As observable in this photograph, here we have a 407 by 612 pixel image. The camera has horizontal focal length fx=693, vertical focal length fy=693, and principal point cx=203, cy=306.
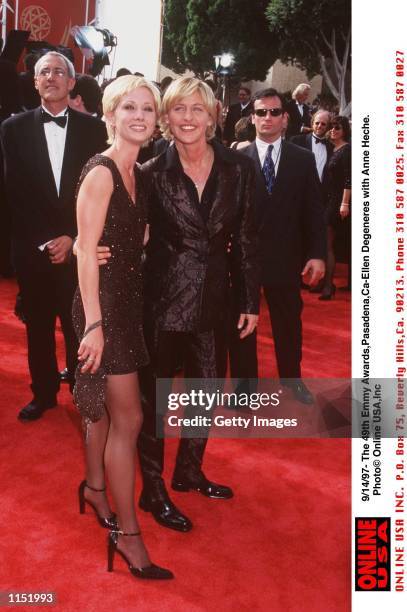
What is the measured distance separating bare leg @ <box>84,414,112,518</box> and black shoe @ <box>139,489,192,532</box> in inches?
6.3

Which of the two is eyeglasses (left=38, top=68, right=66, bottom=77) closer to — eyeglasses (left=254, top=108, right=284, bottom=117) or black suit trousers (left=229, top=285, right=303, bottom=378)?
eyeglasses (left=254, top=108, right=284, bottom=117)

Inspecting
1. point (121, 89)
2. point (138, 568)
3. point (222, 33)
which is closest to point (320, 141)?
point (121, 89)

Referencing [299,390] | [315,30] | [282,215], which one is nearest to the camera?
[282,215]

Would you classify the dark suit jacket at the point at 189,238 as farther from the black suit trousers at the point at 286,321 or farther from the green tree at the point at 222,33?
the green tree at the point at 222,33

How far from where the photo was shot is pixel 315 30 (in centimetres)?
2031

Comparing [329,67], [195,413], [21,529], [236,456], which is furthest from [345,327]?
[329,67]

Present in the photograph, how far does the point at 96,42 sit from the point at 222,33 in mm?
16090

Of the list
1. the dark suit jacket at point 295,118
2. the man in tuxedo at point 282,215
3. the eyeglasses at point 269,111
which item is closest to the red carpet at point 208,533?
the man in tuxedo at point 282,215

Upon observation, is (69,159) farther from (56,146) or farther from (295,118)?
(295,118)

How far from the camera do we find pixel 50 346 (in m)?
3.37

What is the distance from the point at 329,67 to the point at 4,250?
24437 millimetres

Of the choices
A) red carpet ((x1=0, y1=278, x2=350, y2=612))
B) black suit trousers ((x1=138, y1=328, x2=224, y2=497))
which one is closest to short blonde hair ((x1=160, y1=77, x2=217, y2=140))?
A: black suit trousers ((x1=138, y1=328, x2=224, y2=497))

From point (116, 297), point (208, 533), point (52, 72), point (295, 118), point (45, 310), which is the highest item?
point (295, 118)

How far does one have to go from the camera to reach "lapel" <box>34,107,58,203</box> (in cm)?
309
